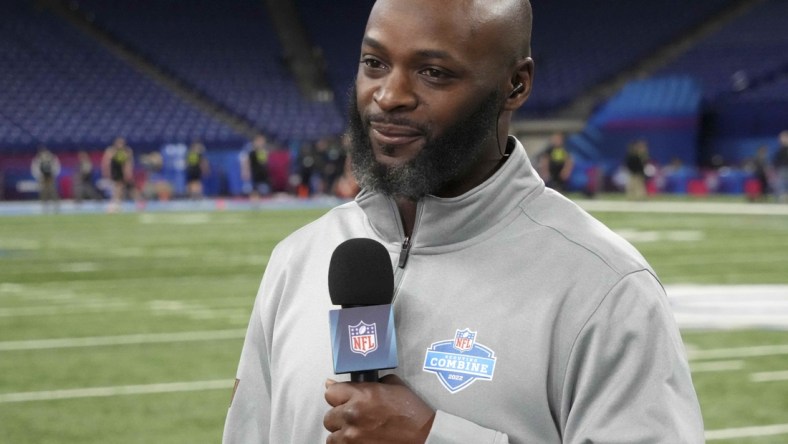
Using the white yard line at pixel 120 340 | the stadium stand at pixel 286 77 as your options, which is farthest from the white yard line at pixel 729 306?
the stadium stand at pixel 286 77

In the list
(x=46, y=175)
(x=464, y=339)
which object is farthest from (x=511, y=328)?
(x=46, y=175)

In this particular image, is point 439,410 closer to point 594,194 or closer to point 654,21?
point 594,194

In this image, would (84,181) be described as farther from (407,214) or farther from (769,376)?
(407,214)

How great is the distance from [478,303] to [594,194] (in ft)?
113

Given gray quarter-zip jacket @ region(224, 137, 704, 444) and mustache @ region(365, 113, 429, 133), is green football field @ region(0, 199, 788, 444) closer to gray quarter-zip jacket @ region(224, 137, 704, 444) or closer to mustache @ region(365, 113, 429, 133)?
gray quarter-zip jacket @ region(224, 137, 704, 444)

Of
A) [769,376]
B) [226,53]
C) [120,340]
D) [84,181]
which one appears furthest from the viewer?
[226,53]

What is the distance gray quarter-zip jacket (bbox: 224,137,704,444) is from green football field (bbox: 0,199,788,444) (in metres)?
4.50

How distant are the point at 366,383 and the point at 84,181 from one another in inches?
1265

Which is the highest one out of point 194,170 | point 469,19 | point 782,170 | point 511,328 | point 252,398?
point 469,19

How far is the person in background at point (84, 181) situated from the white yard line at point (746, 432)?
2704cm

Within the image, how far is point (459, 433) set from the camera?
6.41ft

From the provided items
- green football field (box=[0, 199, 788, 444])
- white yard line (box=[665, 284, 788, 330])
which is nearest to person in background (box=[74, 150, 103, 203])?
green football field (box=[0, 199, 788, 444])

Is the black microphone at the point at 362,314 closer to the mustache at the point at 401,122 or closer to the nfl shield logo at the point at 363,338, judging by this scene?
the nfl shield logo at the point at 363,338

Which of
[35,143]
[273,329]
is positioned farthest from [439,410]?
[35,143]
